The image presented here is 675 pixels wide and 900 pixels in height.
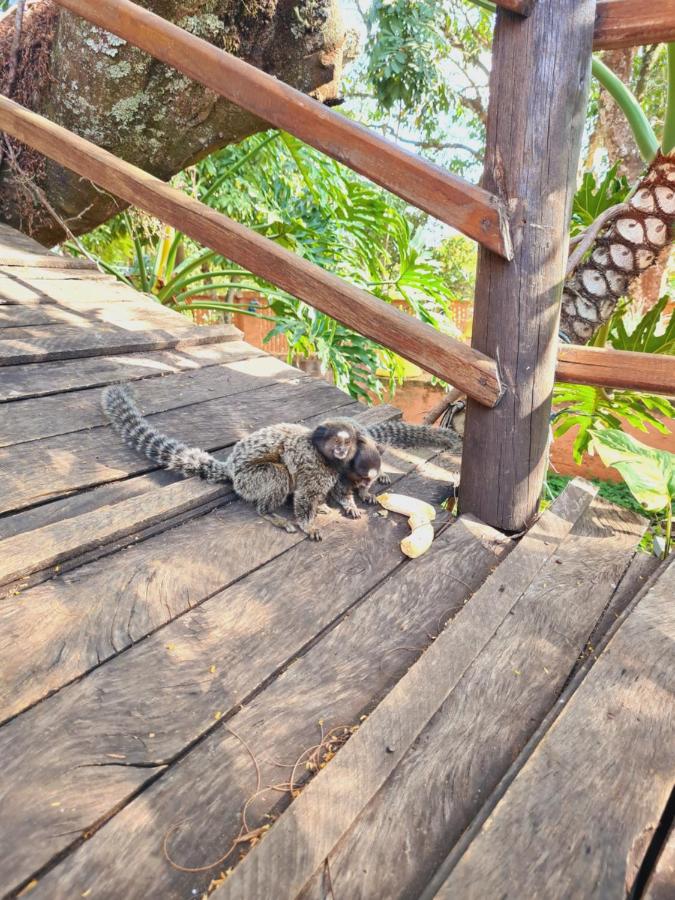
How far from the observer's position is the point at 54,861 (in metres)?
0.98

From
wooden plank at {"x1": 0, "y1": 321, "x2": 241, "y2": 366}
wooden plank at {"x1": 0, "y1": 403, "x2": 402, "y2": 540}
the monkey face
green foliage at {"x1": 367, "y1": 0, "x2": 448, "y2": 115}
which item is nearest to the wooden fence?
the monkey face

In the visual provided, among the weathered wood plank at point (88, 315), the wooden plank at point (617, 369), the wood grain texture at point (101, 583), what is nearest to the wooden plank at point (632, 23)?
the wooden plank at point (617, 369)

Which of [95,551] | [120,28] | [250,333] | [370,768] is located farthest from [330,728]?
[250,333]

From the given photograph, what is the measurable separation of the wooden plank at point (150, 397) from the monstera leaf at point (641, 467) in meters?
1.66

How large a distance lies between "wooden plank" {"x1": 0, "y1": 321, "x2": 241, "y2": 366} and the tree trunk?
1543mm

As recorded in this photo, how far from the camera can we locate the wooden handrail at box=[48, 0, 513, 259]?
6.38 ft

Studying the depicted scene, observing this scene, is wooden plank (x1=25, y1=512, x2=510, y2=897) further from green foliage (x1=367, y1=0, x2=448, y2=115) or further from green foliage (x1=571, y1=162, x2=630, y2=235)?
green foliage (x1=367, y1=0, x2=448, y2=115)

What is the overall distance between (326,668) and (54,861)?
693mm

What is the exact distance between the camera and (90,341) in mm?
2934

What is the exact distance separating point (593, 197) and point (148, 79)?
9.53 feet

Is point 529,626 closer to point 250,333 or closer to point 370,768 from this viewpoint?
point 370,768

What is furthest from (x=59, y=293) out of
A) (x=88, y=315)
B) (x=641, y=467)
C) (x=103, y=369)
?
(x=641, y=467)

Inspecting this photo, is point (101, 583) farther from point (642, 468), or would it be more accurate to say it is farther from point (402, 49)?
point (402, 49)

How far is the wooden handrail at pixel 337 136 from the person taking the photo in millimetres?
1945
